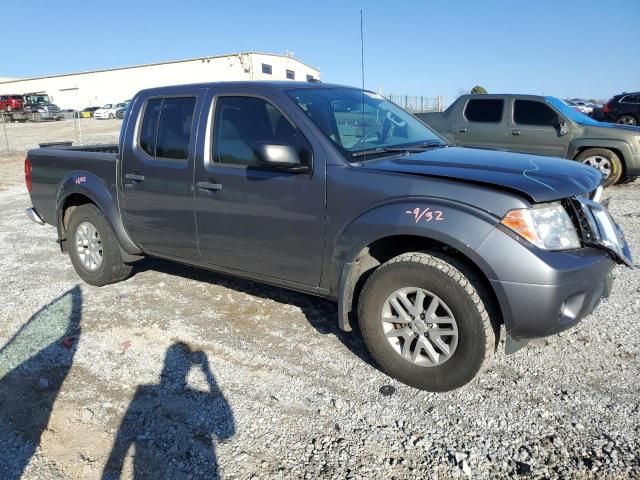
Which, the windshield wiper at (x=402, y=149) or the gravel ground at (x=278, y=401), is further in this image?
the windshield wiper at (x=402, y=149)

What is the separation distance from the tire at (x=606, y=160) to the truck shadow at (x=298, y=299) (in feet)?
22.9

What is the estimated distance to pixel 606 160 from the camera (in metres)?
9.27

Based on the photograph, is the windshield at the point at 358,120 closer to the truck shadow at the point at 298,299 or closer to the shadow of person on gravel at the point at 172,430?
the truck shadow at the point at 298,299

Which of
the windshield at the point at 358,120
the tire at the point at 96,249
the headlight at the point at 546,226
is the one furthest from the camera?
the tire at the point at 96,249

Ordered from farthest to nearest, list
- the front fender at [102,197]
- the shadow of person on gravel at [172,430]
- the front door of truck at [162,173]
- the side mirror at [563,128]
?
the side mirror at [563,128] < the front fender at [102,197] < the front door of truck at [162,173] < the shadow of person on gravel at [172,430]

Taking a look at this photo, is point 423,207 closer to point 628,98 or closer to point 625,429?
point 625,429

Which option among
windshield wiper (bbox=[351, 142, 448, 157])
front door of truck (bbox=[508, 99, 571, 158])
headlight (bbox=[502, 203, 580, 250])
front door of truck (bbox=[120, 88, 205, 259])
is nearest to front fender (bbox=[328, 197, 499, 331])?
headlight (bbox=[502, 203, 580, 250])

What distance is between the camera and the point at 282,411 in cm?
299

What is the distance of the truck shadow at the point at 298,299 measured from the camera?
3.85 meters

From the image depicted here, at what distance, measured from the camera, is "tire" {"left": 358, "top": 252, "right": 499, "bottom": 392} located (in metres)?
2.85

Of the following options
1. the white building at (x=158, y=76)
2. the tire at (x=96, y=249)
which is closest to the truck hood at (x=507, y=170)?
the tire at (x=96, y=249)

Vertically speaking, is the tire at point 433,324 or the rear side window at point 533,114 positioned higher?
the rear side window at point 533,114

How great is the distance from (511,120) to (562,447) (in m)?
8.25

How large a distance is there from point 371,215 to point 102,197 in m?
2.80
